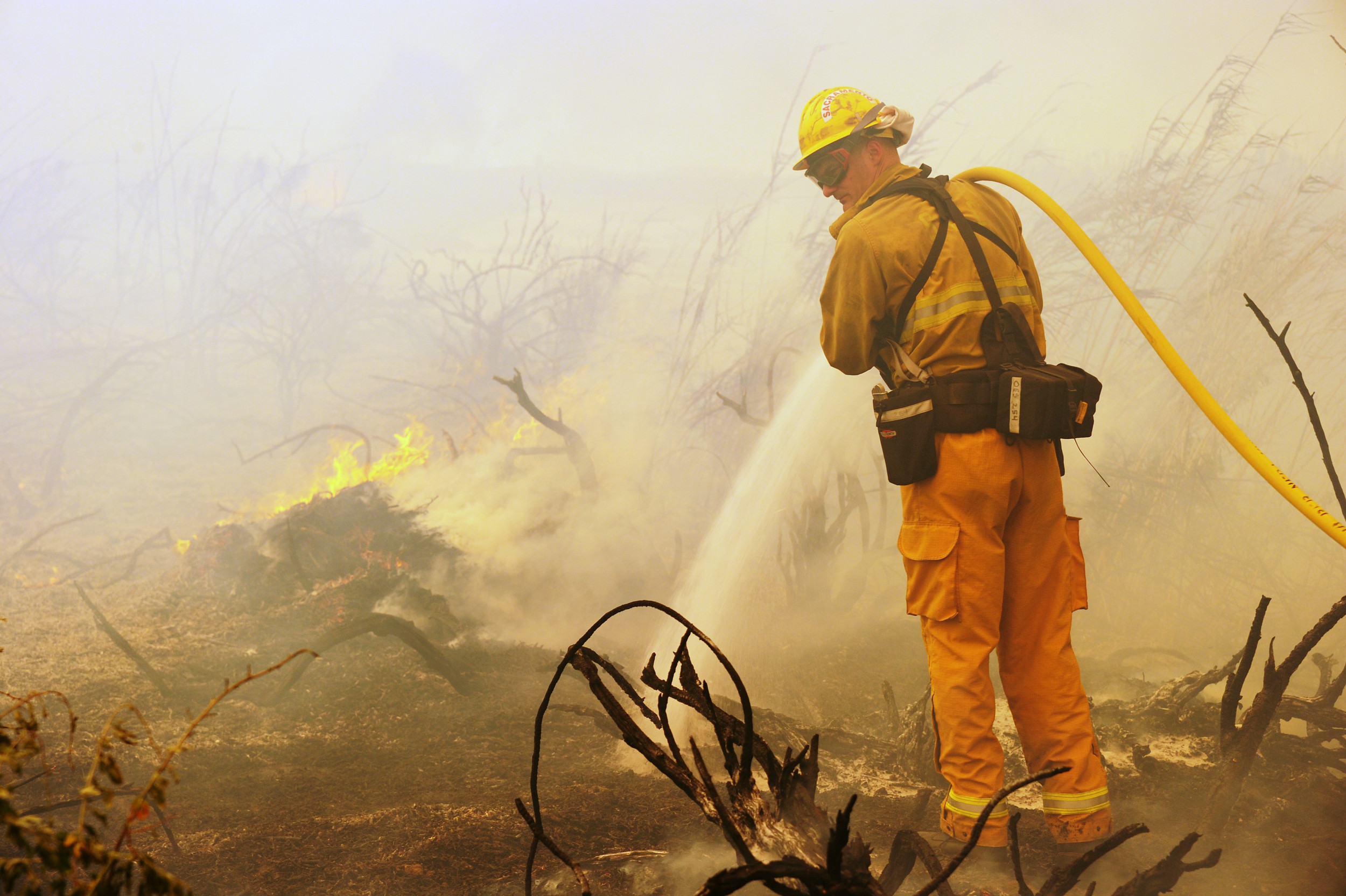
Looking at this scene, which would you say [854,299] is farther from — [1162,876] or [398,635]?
[398,635]

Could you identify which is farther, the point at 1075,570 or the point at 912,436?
the point at 1075,570

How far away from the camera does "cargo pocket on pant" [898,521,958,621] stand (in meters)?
2.45

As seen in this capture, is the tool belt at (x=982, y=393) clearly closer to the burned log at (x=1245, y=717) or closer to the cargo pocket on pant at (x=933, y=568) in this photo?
the cargo pocket on pant at (x=933, y=568)

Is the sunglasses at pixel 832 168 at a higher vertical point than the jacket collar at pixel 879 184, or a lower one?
higher

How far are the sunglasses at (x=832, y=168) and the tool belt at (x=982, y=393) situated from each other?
0.30 meters

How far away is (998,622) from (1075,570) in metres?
0.40

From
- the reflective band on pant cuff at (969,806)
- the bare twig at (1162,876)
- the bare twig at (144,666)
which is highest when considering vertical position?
the bare twig at (1162,876)

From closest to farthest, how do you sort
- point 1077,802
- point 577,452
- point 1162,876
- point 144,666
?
1. point 1162,876
2. point 1077,802
3. point 144,666
4. point 577,452

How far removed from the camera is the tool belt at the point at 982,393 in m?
2.41

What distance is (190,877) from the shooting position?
7.99 ft

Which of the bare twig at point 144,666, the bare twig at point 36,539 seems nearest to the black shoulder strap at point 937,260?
the bare twig at point 144,666

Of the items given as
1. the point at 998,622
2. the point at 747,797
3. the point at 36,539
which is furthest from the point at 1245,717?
the point at 36,539

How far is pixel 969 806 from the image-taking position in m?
2.40

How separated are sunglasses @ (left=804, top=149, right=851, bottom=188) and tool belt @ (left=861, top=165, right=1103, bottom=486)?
298mm
